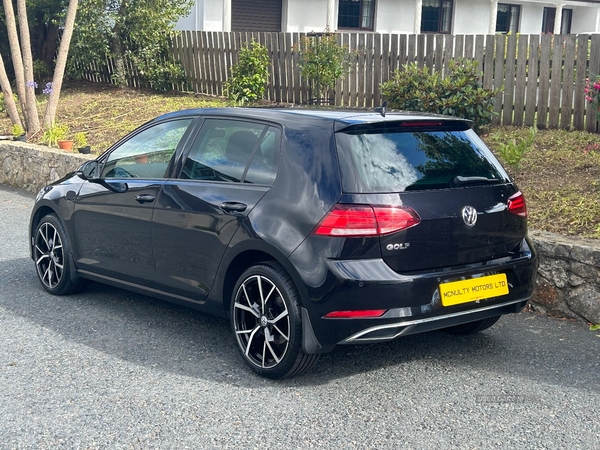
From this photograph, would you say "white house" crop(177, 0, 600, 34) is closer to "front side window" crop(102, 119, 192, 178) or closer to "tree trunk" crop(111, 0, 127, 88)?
"tree trunk" crop(111, 0, 127, 88)

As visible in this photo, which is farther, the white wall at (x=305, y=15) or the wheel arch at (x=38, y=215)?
the white wall at (x=305, y=15)

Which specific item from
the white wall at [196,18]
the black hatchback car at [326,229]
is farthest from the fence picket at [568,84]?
the white wall at [196,18]

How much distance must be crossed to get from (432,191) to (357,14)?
23151 mm

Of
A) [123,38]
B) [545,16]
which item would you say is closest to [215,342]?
[123,38]

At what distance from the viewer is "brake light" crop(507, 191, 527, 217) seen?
510cm

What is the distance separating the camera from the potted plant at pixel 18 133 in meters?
14.4

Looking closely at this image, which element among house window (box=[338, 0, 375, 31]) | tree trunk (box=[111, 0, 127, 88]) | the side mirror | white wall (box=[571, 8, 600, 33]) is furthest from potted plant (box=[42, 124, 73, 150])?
white wall (box=[571, 8, 600, 33])

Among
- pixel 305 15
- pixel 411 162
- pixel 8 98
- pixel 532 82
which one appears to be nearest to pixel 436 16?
pixel 305 15

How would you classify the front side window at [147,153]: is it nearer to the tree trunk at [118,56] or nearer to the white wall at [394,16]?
the tree trunk at [118,56]

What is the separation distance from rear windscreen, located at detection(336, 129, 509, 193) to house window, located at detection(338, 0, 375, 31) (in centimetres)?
2236

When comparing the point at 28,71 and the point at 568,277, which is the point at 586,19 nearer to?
the point at 28,71

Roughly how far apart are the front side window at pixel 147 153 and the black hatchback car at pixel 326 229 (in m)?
0.04

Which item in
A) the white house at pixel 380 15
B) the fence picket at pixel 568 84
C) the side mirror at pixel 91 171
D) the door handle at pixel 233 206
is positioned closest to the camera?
the door handle at pixel 233 206

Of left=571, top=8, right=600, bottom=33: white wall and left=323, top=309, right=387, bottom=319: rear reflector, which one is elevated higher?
left=571, top=8, right=600, bottom=33: white wall
